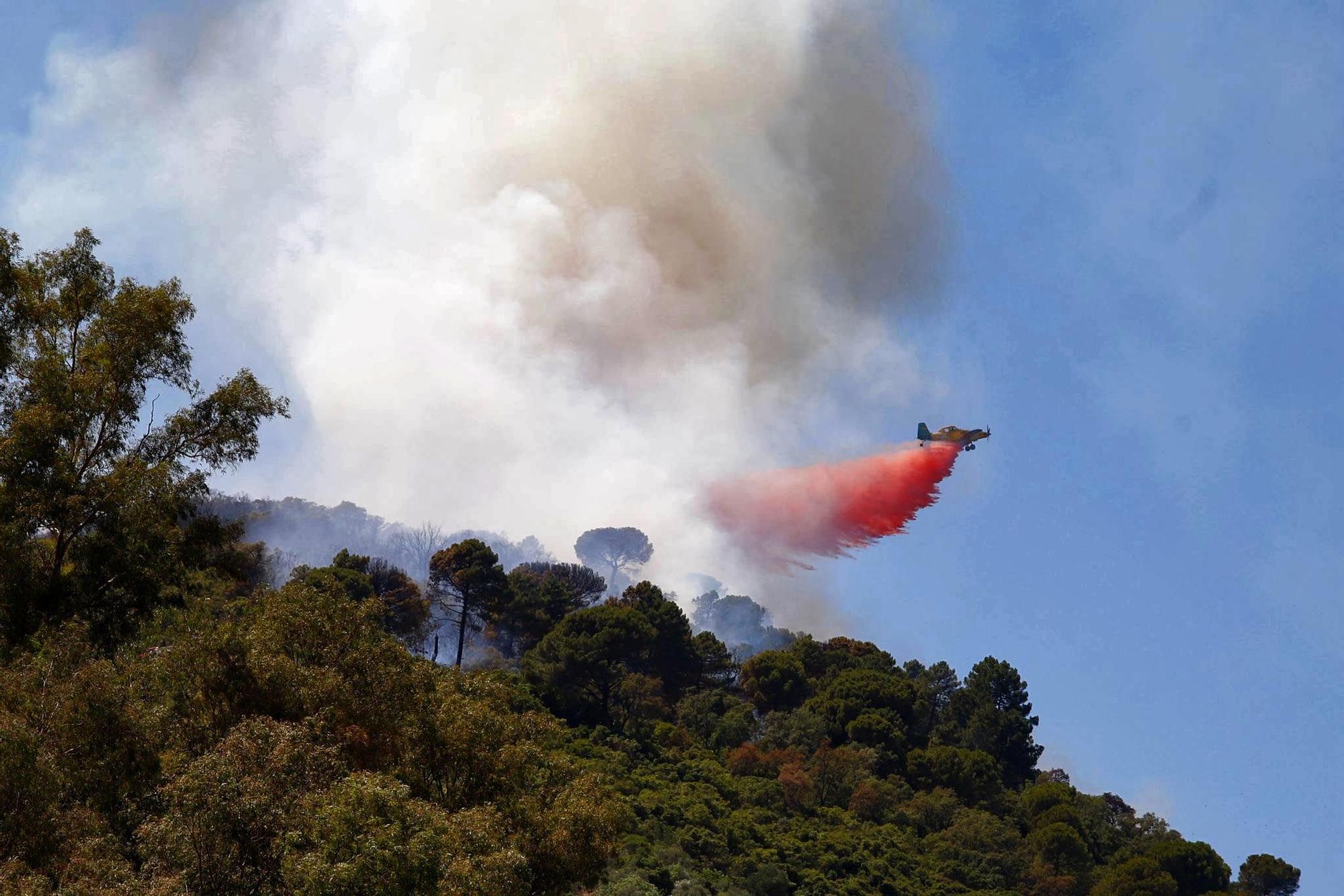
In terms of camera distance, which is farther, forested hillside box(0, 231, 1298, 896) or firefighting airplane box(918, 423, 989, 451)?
Result: firefighting airplane box(918, 423, 989, 451)

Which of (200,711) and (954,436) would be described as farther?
(954,436)

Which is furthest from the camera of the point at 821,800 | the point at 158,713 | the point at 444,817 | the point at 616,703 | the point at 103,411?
the point at 616,703

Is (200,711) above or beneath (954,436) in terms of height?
beneath

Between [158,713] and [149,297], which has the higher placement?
[149,297]

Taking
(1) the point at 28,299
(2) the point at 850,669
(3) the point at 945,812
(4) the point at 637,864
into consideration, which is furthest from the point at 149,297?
(2) the point at 850,669

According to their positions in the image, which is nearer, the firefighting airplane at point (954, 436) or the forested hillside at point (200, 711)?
Answer: the forested hillside at point (200, 711)

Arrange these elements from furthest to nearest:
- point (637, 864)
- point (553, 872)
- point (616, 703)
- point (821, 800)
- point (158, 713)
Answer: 1. point (616, 703)
2. point (821, 800)
3. point (637, 864)
4. point (553, 872)
5. point (158, 713)

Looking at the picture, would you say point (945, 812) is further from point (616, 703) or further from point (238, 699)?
point (238, 699)

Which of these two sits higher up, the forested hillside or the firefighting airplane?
the firefighting airplane

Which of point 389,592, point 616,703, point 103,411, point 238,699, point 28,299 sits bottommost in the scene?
point 238,699

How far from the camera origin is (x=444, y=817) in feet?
73.2

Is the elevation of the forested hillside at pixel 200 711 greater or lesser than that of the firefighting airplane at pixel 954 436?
lesser

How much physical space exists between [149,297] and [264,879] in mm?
16713

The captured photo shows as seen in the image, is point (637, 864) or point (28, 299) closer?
point (28, 299)
